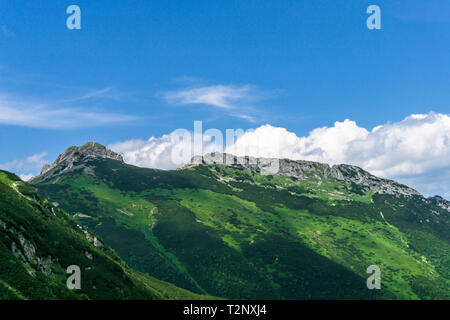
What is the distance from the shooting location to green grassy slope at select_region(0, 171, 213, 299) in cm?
6644


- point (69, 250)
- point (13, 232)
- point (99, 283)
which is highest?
point (13, 232)

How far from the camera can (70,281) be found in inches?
3691

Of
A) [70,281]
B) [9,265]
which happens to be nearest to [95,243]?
[70,281]

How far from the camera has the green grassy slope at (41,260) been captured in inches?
2616

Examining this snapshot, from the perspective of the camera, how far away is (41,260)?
9050 centimetres
